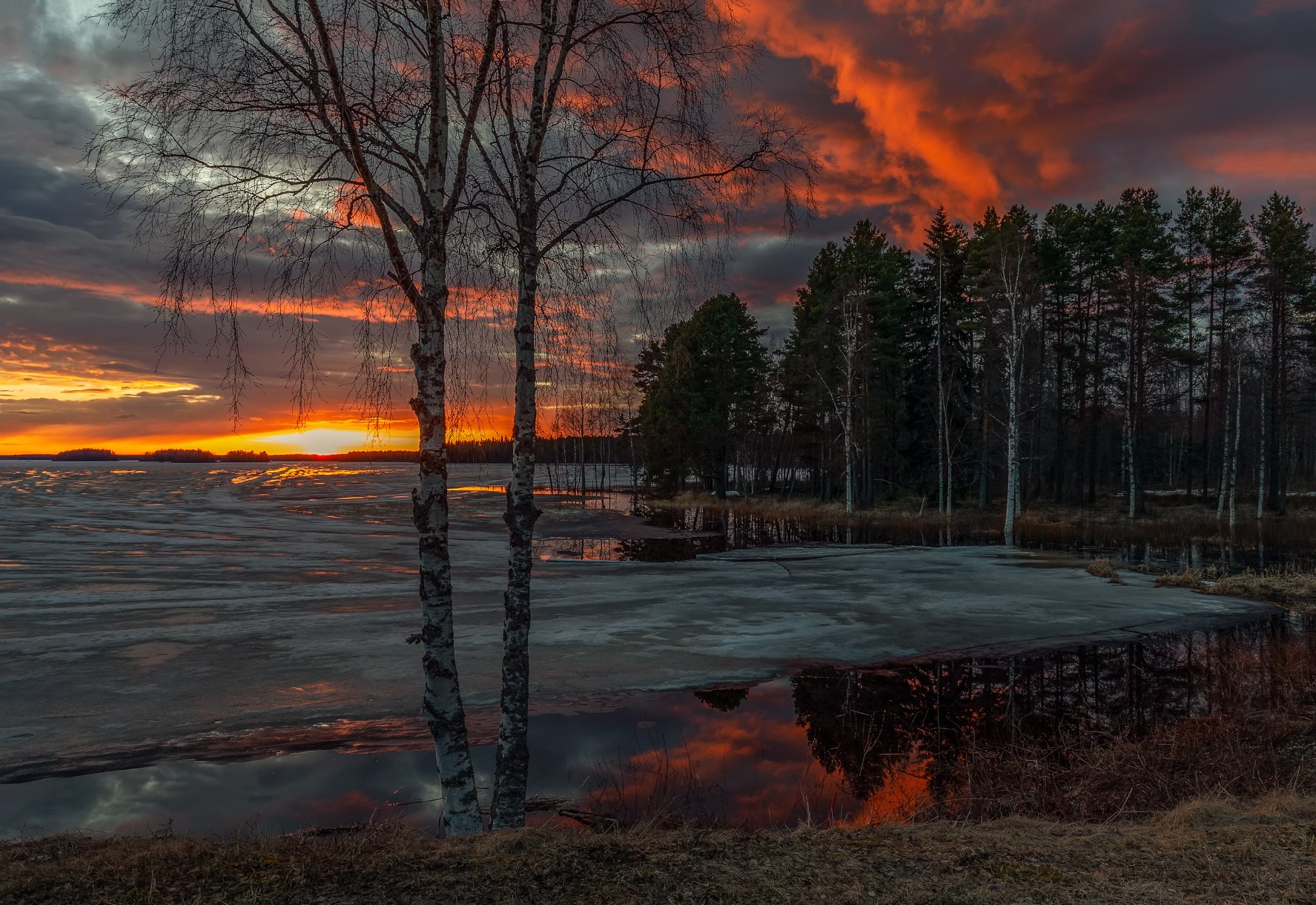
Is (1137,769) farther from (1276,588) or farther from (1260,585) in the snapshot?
(1260,585)

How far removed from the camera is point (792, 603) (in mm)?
19016

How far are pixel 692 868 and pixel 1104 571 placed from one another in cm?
2244

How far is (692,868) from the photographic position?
4855 millimetres

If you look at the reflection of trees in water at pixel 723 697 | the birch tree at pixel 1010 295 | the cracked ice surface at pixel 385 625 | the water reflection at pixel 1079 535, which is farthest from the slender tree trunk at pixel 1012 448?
the reflection of trees in water at pixel 723 697

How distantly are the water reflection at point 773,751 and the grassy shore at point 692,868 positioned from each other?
1598mm

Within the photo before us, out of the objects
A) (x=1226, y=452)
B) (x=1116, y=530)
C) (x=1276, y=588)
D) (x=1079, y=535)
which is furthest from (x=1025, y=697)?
Result: (x=1226, y=452)

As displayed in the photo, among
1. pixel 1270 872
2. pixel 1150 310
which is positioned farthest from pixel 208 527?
pixel 1150 310

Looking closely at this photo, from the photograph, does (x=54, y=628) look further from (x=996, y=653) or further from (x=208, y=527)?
(x=208, y=527)

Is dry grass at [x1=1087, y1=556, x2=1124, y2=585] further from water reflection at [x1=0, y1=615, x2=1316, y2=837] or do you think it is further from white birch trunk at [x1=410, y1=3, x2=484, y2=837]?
white birch trunk at [x1=410, y1=3, x2=484, y2=837]

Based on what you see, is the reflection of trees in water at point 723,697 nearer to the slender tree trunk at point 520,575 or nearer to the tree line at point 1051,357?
the slender tree trunk at point 520,575

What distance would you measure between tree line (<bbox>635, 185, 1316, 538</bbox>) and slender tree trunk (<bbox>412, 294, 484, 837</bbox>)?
31.5 metres

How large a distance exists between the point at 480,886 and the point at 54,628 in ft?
53.0

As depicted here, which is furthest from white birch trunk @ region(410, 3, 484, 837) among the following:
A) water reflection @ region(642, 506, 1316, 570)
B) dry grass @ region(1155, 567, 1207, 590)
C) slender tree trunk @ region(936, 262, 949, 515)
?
slender tree trunk @ region(936, 262, 949, 515)

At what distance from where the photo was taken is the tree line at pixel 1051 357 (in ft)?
131
